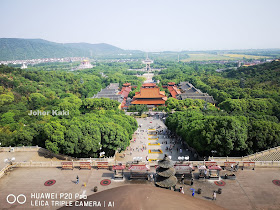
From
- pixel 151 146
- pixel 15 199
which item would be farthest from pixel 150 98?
pixel 15 199

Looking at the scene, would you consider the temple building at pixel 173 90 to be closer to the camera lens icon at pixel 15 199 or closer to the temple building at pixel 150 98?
the temple building at pixel 150 98

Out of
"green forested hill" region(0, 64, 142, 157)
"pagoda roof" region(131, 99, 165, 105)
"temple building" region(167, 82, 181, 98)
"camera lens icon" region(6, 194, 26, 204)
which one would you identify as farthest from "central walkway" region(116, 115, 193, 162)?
"temple building" region(167, 82, 181, 98)

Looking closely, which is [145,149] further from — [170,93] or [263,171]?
[170,93]

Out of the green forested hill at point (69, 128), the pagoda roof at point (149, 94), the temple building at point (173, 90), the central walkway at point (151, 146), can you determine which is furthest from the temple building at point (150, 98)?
the temple building at point (173, 90)

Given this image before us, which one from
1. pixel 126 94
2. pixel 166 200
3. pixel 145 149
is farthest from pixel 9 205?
pixel 126 94

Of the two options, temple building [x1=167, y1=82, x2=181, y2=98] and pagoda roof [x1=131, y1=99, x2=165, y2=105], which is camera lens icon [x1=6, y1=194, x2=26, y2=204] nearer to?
Result: pagoda roof [x1=131, y1=99, x2=165, y2=105]

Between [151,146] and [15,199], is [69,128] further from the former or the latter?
[151,146]
